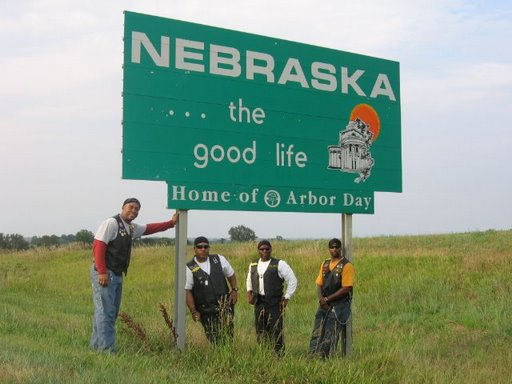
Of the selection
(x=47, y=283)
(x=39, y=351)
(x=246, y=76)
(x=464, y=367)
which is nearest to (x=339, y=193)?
(x=246, y=76)

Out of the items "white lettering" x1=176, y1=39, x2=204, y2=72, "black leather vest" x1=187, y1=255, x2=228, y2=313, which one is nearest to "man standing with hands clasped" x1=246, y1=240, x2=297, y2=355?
"black leather vest" x1=187, y1=255, x2=228, y2=313

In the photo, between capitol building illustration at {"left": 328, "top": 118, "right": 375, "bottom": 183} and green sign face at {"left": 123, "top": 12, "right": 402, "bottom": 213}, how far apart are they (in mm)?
14

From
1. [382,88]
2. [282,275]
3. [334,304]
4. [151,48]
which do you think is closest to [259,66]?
[151,48]

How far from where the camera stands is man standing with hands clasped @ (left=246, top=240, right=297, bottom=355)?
854cm

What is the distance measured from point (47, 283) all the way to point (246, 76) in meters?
17.1

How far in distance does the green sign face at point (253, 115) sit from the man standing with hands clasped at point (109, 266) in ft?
1.91

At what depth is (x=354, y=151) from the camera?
902 centimetres

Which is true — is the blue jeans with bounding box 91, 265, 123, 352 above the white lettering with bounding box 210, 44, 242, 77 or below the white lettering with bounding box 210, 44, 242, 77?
below

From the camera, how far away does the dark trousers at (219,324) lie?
7352mm

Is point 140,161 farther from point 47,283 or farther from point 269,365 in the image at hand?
point 47,283

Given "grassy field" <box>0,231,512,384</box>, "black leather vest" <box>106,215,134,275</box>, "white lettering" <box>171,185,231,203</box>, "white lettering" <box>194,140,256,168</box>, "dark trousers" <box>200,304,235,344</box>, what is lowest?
"grassy field" <box>0,231,512,384</box>

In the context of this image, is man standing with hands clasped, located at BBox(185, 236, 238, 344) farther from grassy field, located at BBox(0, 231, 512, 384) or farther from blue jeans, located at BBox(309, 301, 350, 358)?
A: blue jeans, located at BBox(309, 301, 350, 358)

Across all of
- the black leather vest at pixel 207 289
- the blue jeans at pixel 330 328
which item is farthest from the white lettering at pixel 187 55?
the blue jeans at pixel 330 328

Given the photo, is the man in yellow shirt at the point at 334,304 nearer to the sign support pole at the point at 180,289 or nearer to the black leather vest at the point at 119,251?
the sign support pole at the point at 180,289
